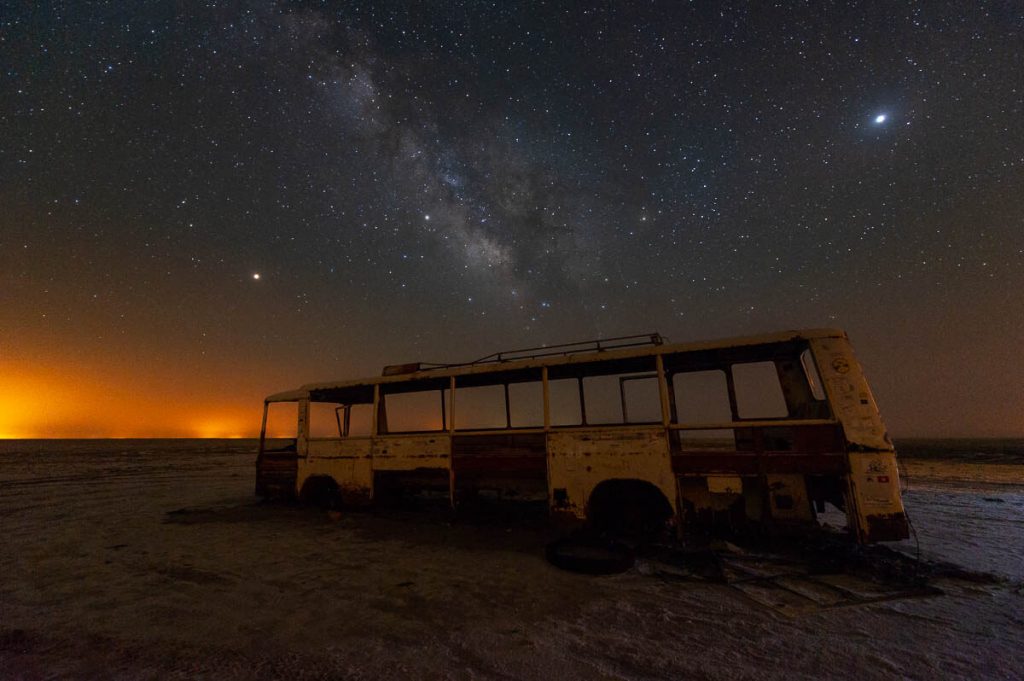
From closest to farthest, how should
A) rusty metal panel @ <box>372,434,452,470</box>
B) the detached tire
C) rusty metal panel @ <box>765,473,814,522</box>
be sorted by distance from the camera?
the detached tire → rusty metal panel @ <box>765,473,814,522</box> → rusty metal panel @ <box>372,434,452,470</box>

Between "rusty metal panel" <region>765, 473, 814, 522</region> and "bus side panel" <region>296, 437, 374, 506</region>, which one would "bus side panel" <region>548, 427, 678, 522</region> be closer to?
"rusty metal panel" <region>765, 473, 814, 522</region>

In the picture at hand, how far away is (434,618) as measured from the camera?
3.74 meters

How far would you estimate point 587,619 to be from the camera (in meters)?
3.71

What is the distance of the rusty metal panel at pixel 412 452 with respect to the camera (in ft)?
24.8

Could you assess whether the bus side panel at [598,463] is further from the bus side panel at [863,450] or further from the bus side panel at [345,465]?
the bus side panel at [345,465]

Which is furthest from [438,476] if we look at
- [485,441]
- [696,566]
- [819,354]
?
[819,354]

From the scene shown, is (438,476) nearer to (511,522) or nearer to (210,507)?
(511,522)

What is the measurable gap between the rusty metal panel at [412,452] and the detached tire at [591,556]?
2698mm

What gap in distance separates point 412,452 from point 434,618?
4.28 m

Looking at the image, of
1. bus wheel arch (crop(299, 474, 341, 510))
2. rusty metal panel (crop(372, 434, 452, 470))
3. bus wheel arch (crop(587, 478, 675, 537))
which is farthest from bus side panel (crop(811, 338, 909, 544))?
bus wheel arch (crop(299, 474, 341, 510))

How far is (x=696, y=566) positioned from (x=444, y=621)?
3.24m

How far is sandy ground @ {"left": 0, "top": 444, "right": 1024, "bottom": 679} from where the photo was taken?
9.64ft

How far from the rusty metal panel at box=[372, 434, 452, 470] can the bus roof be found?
1.18m

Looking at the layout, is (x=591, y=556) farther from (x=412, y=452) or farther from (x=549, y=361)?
(x=412, y=452)
